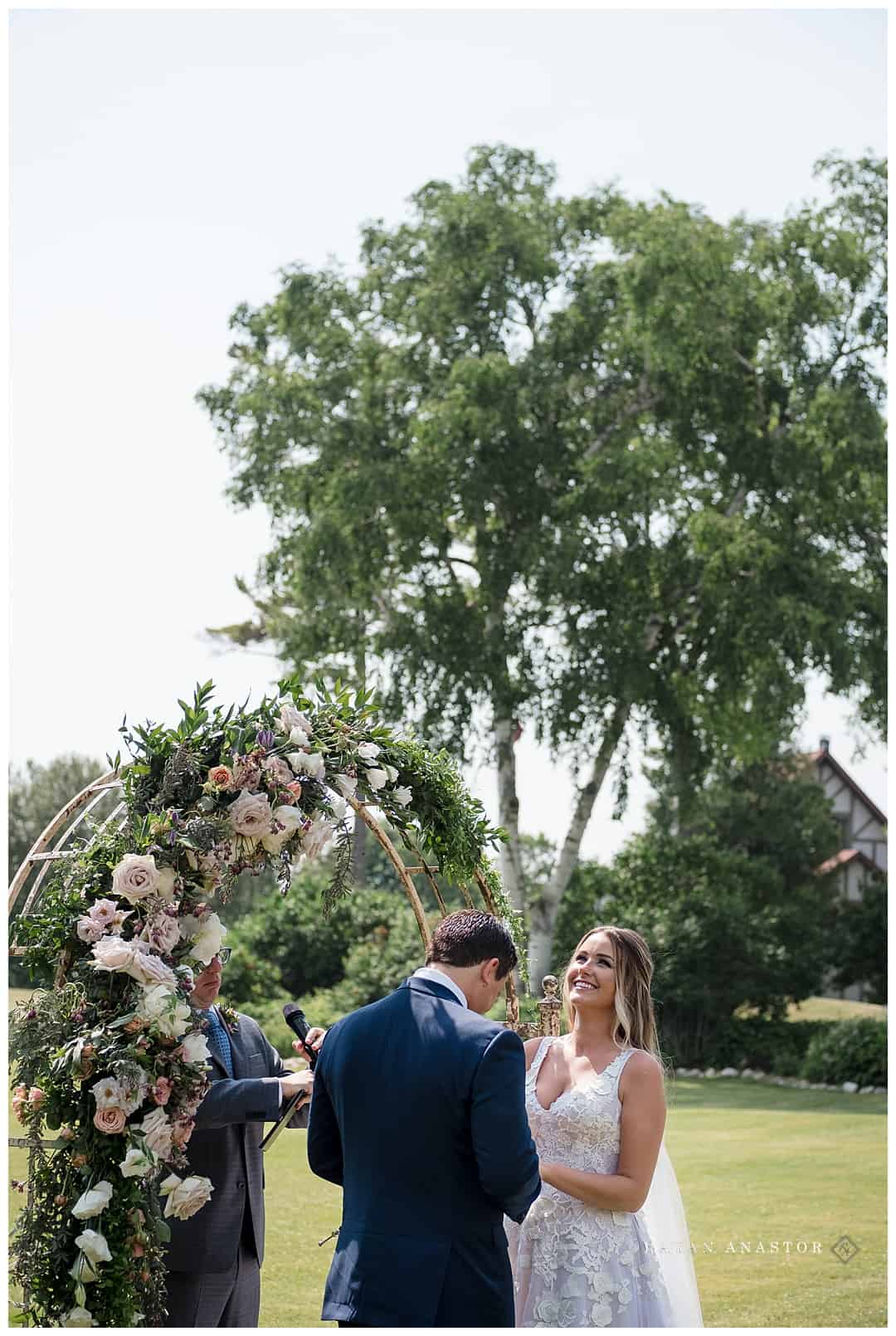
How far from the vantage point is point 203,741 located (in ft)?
13.8

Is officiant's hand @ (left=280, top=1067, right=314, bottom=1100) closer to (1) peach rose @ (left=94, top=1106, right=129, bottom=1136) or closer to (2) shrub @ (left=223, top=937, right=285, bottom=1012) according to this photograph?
(1) peach rose @ (left=94, top=1106, right=129, bottom=1136)

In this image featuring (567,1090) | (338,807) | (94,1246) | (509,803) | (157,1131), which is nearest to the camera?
(94,1246)

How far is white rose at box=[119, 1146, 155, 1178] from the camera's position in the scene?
3.68 metres

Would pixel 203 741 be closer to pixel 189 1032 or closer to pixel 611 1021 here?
pixel 189 1032

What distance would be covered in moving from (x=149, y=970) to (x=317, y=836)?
73 centimetres

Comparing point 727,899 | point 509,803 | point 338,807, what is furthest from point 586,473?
point 338,807

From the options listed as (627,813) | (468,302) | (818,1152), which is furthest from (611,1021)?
(468,302)

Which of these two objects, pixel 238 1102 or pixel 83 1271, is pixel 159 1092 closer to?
pixel 238 1102

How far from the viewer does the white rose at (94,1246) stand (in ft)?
12.0

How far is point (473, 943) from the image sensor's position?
3344 mm

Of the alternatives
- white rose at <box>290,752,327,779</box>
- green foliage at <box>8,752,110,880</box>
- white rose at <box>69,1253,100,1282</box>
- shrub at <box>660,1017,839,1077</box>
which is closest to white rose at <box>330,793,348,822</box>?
white rose at <box>290,752,327,779</box>

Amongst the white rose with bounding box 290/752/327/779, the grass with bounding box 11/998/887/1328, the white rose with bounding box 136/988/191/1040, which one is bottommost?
the grass with bounding box 11/998/887/1328

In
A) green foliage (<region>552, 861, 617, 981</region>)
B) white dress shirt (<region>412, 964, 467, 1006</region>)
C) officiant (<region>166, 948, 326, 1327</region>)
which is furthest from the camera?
green foliage (<region>552, 861, 617, 981</region>)

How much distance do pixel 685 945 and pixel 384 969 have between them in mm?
4394
